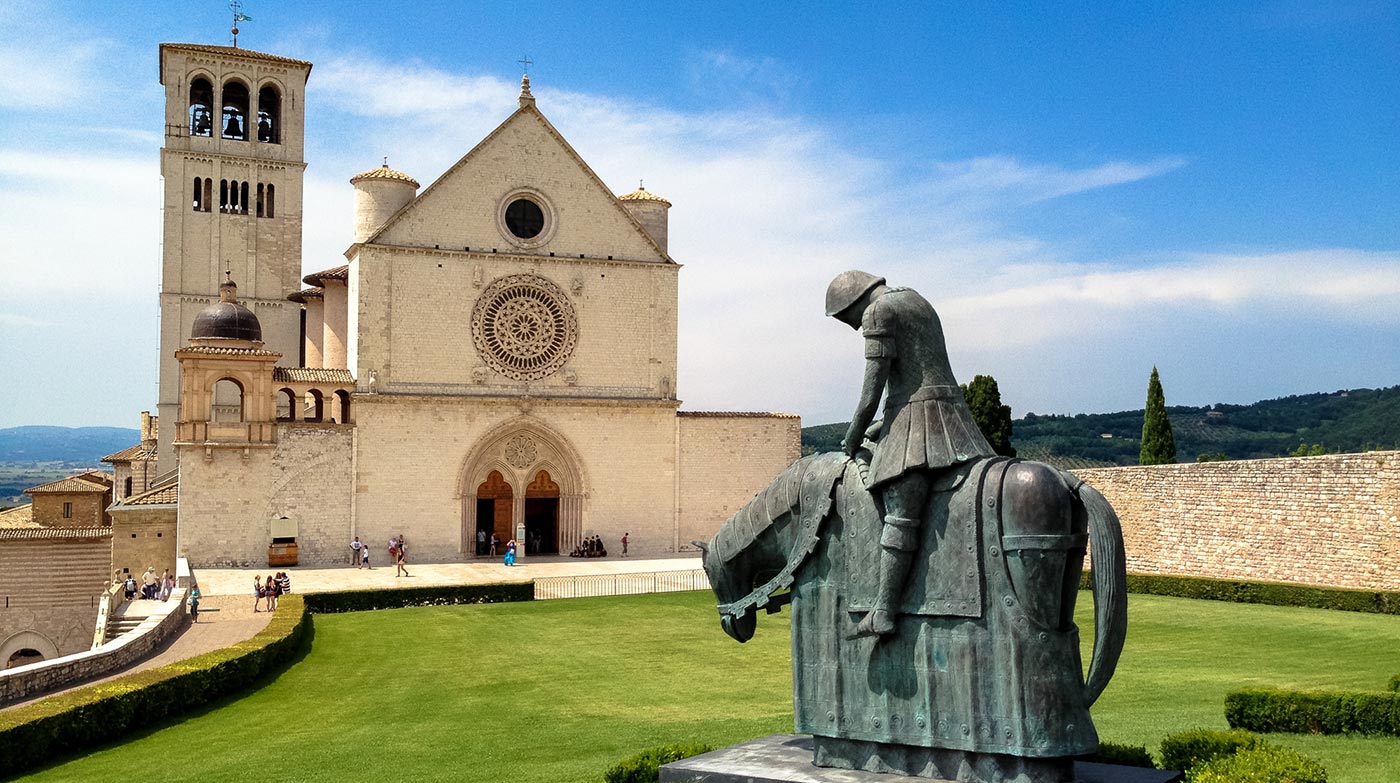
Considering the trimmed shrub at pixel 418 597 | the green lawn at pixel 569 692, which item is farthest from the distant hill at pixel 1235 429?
the green lawn at pixel 569 692

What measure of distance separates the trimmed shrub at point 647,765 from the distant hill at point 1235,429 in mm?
→ 80895

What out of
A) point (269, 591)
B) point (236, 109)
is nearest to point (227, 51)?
point (236, 109)

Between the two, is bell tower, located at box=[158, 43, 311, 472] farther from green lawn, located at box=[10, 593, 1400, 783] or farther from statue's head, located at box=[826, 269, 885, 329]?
statue's head, located at box=[826, 269, 885, 329]

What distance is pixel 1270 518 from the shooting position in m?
Answer: 29.4

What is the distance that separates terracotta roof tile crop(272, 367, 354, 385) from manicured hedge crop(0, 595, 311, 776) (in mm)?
17202

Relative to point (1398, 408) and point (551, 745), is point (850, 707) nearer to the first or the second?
point (551, 745)

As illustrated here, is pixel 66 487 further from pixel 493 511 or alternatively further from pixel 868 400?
pixel 868 400

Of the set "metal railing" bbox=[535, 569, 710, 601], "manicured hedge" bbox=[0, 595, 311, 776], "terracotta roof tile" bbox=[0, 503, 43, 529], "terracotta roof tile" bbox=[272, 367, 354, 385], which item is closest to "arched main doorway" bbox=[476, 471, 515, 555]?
"terracotta roof tile" bbox=[272, 367, 354, 385]

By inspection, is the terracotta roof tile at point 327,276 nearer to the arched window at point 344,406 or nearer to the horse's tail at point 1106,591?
the arched window at point 344,406

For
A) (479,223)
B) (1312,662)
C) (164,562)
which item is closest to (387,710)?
(1312,662)

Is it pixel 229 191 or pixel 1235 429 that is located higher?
pixel 229 191

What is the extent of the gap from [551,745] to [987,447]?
754 cm

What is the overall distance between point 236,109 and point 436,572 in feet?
85.9

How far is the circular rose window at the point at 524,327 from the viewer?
39500 mm
